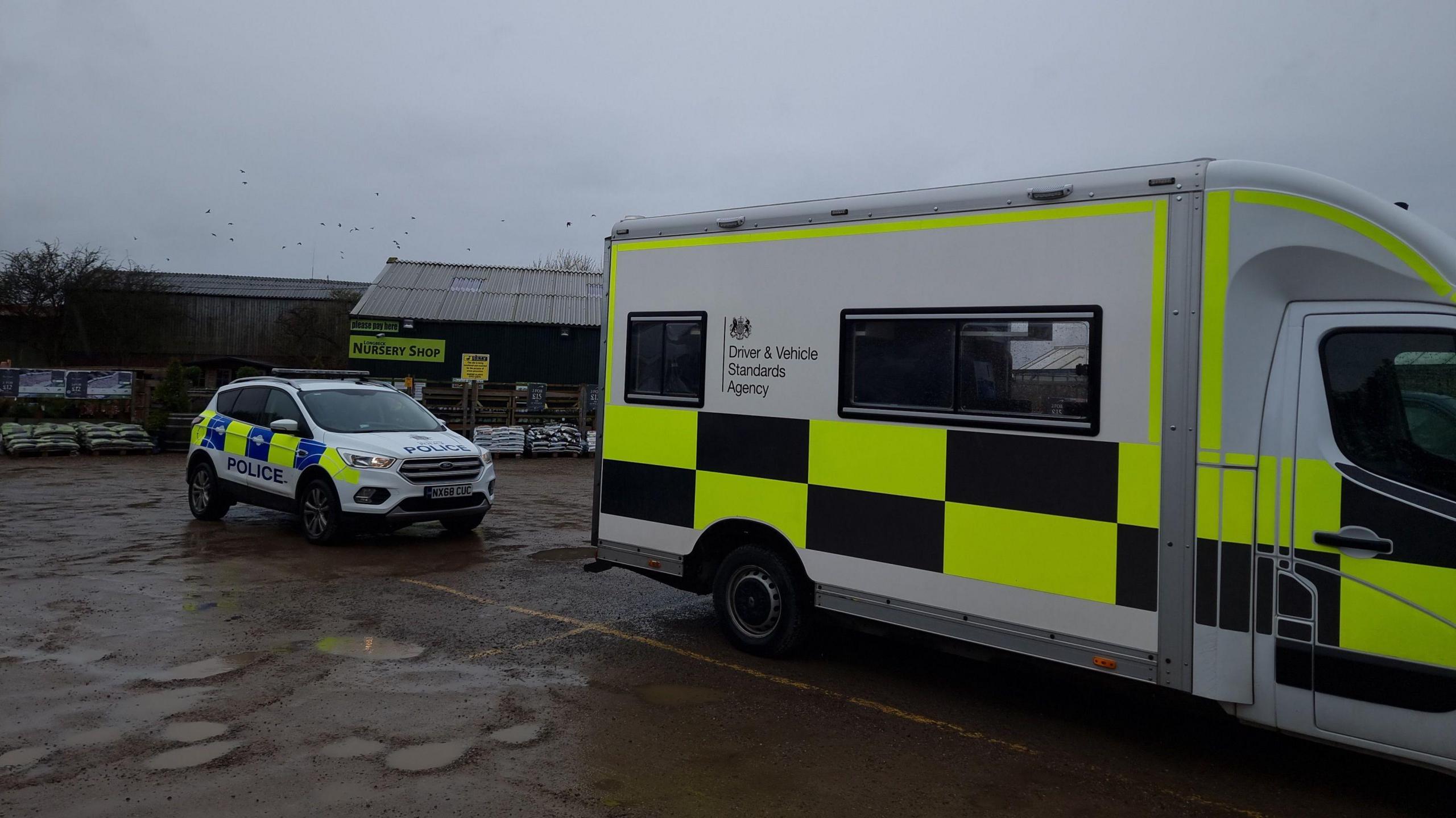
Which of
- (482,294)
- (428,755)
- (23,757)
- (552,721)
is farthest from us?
(482,294)

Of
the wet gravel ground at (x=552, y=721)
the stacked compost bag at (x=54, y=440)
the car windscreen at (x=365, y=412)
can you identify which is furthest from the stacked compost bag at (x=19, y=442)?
the wet gravel ground at (x=552, y=721)

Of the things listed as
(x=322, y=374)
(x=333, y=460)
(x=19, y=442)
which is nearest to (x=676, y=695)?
(x=333, y=460)

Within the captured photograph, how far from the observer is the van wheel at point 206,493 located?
12.0 meters

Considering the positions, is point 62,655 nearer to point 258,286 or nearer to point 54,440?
point 54,440

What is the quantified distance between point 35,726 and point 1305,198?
6750mm

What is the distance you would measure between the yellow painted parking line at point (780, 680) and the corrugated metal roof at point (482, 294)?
22.8 m

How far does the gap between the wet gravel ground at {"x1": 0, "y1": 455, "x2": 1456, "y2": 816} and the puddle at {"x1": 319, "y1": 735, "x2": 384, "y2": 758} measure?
0.05ft

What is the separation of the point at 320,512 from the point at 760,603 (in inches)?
243

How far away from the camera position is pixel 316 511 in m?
10.5

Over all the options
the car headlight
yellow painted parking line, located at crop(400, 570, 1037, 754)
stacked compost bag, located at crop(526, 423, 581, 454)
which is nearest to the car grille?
the car headlight

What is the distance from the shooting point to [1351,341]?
14.1 feet

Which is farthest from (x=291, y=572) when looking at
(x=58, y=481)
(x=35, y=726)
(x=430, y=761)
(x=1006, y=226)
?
(x=58, y=481)

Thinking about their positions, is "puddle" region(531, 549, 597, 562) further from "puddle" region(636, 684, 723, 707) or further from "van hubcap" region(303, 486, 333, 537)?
"puddle" region(636, 684, 723, 707)

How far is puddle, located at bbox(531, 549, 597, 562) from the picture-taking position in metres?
10.2
